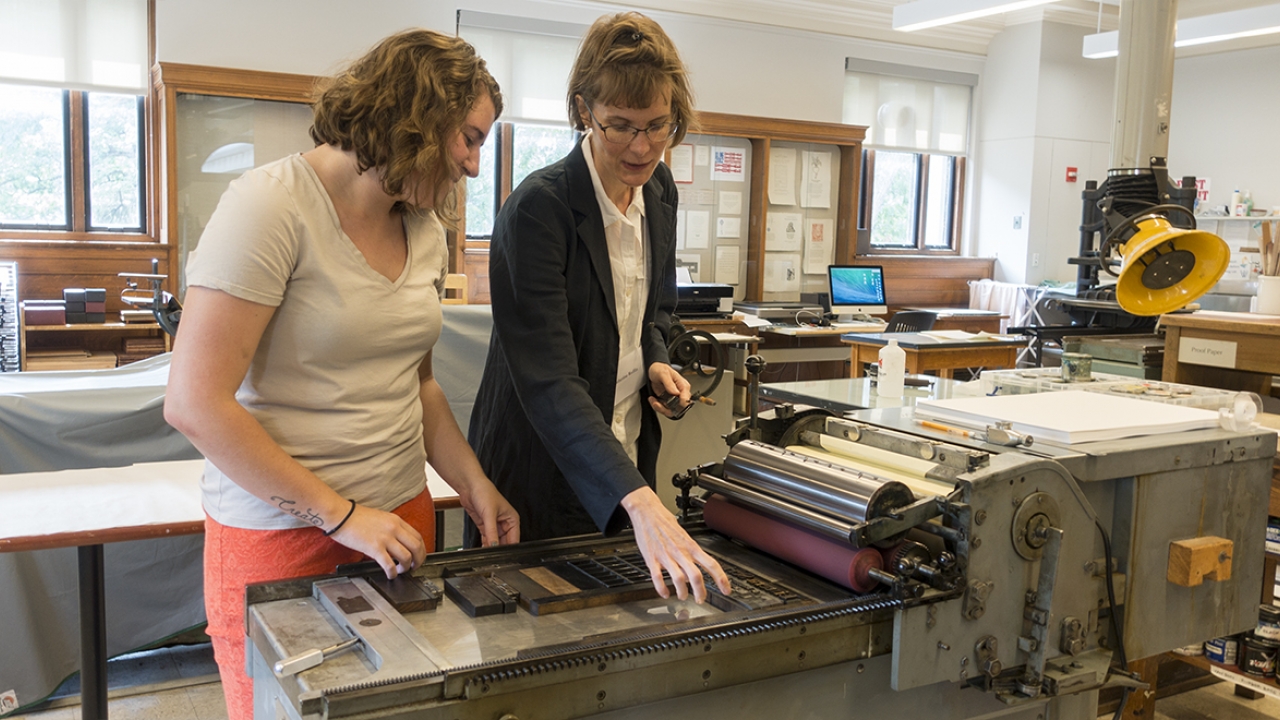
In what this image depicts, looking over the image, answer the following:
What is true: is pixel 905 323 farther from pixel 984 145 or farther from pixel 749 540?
pixel 749 540

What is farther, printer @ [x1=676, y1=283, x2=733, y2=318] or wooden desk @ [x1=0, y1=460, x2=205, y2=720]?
printer @ [x1=676, y1=283, x2=733, y2=318]

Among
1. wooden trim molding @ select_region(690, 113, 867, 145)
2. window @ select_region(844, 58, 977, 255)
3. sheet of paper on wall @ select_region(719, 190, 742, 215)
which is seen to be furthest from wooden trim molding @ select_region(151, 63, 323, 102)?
window @ select_region(844, 58, 977, 255)

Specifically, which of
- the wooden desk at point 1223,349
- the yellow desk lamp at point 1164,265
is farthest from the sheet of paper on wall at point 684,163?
the yellow desk lamp at point 1164,265

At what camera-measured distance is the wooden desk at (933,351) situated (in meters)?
4.76

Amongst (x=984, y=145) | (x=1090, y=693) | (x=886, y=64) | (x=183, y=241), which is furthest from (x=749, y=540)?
(x=984, y=145)

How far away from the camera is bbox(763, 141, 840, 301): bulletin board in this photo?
7.11m

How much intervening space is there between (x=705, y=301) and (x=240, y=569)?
4952 millimetres

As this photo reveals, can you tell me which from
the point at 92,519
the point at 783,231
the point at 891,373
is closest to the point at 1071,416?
the point at 891,373

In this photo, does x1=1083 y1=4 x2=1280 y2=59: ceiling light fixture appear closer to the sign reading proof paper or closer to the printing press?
the sign reading proof paper

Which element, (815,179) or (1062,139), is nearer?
(815,179)

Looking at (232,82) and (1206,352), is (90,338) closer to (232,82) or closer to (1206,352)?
(232,82)

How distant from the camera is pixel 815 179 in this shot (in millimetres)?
7242

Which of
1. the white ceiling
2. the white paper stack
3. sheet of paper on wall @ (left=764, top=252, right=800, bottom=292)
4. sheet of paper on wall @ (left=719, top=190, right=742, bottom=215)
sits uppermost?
the white ceiling

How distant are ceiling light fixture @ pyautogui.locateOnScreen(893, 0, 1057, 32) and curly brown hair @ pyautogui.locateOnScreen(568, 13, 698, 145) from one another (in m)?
4.78
